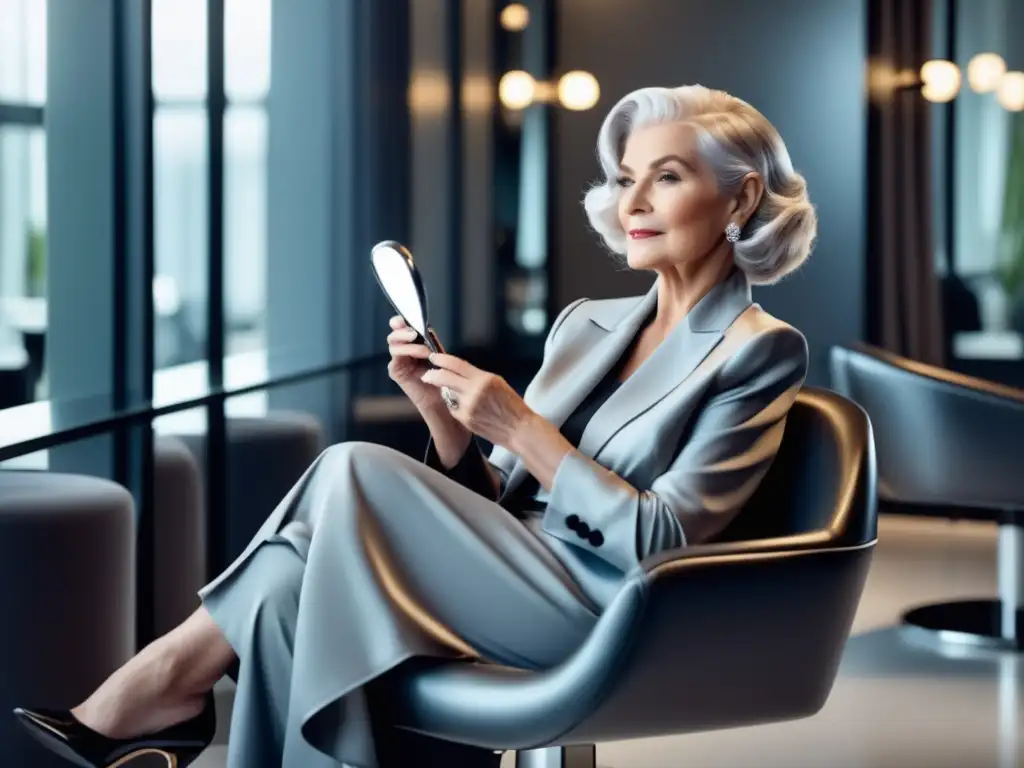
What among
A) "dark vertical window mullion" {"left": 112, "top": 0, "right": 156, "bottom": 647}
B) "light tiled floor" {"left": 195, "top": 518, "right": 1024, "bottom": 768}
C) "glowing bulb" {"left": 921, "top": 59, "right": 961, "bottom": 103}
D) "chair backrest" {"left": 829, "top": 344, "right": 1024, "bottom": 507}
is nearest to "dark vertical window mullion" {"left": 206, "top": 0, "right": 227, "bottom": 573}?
"dark vertical window mullion" {"left": 112, "top": 0, "right": 156, "bottom": 647}

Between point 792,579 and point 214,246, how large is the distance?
1.98 m

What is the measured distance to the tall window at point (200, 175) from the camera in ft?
10.7

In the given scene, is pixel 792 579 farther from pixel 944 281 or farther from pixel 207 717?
pixel 944 281

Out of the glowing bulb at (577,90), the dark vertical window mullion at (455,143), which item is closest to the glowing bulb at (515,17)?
the glowing bulb at (577,90)

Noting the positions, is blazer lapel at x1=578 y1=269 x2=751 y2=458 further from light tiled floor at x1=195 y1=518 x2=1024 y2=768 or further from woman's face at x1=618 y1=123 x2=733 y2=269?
light tiled floor at x1=195 y1=518 x2=1024 y2=768

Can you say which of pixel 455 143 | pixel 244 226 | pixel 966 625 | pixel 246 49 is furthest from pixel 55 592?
pixel 455 143

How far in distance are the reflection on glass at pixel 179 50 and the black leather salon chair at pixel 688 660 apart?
5.75 ft

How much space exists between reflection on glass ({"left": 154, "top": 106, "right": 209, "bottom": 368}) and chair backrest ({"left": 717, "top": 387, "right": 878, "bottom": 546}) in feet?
5.05

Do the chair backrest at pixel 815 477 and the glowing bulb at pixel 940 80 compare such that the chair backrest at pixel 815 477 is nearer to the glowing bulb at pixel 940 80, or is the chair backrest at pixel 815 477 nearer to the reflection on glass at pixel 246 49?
the reflection on glass at pixel 246 49

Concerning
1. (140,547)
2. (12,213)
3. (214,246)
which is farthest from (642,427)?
(214,246)

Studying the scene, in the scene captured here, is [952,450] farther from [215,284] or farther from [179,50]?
[179,50]

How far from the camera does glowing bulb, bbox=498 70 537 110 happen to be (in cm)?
653

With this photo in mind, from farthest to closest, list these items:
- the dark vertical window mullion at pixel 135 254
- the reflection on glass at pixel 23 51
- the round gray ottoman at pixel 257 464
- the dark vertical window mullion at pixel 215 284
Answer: the round gray ottoman at pixel 257 464, the dark vertical window mullion at pixel 215 284, the dark vertical window mullion at pixel 135 254, the reflection on glass at pixel 23 51

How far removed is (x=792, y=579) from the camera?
201cm
